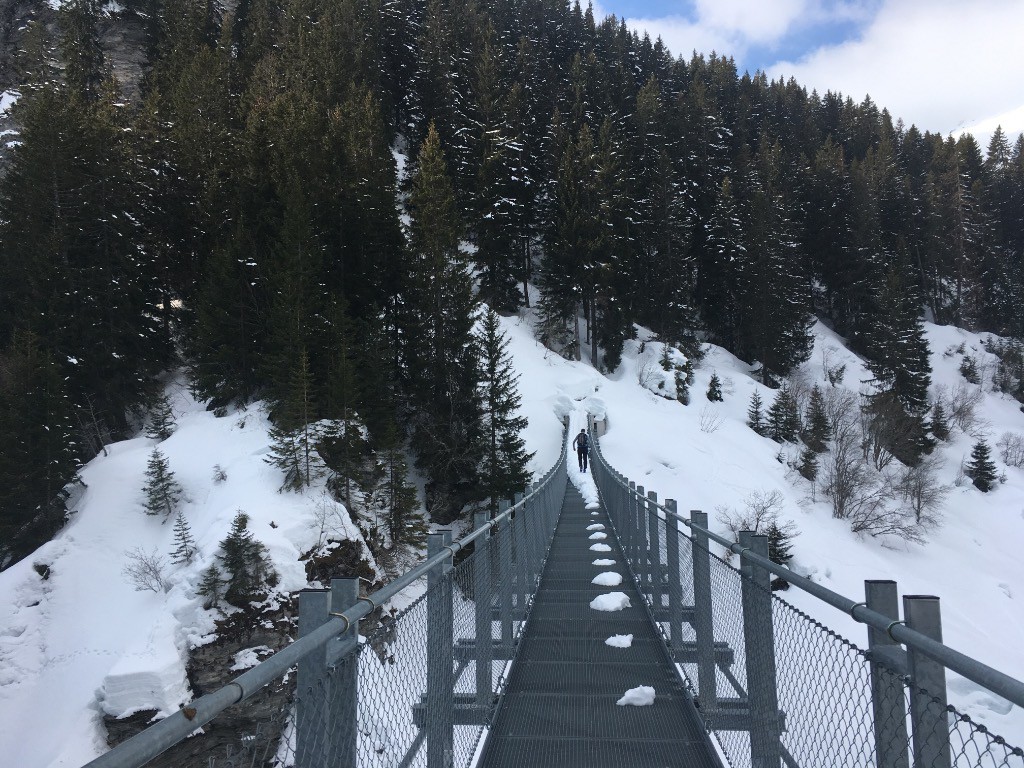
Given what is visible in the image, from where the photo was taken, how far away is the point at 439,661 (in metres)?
3.37

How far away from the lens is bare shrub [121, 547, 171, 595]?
1747 centimetres

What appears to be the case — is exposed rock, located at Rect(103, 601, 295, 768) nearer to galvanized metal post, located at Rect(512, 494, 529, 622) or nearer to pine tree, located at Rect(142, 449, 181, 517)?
pine tree, located at Rect(142, 449, 181, 517)

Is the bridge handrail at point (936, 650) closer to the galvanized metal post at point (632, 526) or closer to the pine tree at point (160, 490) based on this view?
the galvanized metal post at point (632, 526)

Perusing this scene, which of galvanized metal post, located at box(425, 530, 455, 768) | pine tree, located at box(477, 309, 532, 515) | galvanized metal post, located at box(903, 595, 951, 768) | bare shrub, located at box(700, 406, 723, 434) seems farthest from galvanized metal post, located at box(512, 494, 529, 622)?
bare shrub, located at box(700, 406, 723, 434)

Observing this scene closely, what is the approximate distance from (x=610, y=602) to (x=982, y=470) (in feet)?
140

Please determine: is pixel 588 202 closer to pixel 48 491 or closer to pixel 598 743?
pixel 48 491

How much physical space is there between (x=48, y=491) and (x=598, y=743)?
25123mm

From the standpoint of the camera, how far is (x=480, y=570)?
448 cm

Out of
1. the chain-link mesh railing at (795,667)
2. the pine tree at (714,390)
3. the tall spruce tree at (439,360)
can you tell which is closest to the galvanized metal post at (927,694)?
the chain-link mesh railing at (795,667)

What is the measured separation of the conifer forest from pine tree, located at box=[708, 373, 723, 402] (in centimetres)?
411

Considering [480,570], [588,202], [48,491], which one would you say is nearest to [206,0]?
[588,202]

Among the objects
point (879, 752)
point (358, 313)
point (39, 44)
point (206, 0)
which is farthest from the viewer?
point (206, 0)

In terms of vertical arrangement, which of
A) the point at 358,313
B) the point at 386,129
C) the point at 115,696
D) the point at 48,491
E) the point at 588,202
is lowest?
the point at 115,696

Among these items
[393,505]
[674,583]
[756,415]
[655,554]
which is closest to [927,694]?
[674,583]
